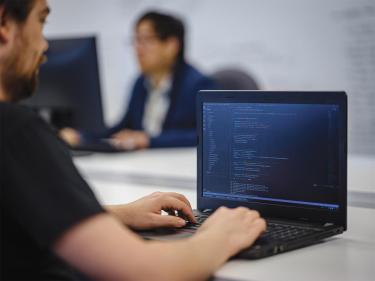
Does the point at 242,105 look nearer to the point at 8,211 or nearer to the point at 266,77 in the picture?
the point at 8,211

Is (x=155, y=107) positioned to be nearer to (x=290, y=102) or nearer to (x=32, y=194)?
(x=290, y=102)

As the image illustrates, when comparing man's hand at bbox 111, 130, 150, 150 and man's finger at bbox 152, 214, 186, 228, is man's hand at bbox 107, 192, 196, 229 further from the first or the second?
man's hand at bbox 111, 130, 150, 150

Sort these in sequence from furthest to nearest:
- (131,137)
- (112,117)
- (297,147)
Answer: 1. (112,117)
2. (131,137)
3. (297,147)

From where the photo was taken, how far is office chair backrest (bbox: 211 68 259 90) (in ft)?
9.82

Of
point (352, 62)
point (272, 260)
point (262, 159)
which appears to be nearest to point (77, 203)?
point (272, 260)

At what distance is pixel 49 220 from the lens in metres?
0.89

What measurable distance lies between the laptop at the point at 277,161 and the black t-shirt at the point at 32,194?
1.04 ft

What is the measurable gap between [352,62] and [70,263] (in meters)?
3.01

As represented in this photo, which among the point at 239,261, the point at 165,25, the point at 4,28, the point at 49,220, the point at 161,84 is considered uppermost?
the point at 165,25

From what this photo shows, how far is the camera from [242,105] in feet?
4.33

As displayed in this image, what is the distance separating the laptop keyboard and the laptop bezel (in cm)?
3

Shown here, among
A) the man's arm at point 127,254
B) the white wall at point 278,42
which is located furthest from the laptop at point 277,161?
the white wall at point 278,42

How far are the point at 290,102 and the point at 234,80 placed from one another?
5.95ft

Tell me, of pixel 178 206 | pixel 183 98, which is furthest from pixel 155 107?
pixel 178 206
